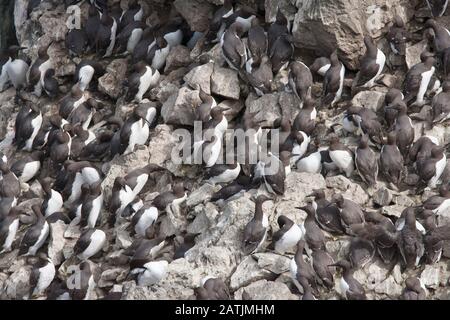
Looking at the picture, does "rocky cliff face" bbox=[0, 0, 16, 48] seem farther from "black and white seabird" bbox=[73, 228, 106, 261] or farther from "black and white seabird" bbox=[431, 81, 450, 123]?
"black and white seabird" bbox=[431, 81, 450, 123]

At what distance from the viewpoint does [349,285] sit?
15055 millimetres

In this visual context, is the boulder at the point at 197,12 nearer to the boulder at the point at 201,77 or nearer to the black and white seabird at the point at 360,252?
the boulder at the point at 201,77

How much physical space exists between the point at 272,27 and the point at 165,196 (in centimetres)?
343

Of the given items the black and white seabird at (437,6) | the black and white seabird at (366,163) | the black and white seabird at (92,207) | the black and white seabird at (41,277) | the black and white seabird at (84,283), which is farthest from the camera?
the black and white seabird at (437,6)

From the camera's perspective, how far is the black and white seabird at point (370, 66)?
18.1m

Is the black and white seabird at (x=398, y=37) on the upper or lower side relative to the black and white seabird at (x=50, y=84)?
upper

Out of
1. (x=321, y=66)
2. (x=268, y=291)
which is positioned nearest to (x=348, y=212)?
(x=268, y=291)

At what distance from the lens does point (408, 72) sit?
1803 centimetres

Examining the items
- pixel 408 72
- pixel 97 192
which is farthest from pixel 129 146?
pixel 408 72

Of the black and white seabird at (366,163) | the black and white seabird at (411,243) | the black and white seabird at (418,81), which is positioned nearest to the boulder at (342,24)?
the black and white seabird at (418,81)

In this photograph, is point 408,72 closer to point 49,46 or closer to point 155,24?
point 155,24

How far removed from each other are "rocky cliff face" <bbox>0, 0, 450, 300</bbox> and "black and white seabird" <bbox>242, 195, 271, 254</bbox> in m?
0.12

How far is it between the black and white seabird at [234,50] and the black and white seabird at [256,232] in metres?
3.60

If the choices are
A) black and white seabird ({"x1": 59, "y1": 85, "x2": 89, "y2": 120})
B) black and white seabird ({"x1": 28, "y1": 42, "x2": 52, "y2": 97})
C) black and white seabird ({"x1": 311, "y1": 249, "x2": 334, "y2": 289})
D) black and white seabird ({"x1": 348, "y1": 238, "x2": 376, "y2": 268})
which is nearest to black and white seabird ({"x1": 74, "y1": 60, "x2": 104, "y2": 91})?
black and white seabird ({"x1": 59, "y1": 85, "x2": 89, "y2": 120})
